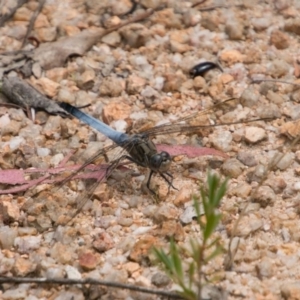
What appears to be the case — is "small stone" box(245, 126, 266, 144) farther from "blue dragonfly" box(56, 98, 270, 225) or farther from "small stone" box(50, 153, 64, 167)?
"small stone" box(50, 153, 64, 167)

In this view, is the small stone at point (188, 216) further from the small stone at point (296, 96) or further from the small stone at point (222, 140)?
the small stone at point (296, 96)

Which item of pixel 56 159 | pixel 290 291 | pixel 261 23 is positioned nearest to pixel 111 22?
pixel 261 23

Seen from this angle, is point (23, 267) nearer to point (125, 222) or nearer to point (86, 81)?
point (125, 222)

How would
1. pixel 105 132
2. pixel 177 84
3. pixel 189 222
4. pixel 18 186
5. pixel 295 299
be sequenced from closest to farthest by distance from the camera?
pixel 295 299 → pixel 189 222 → pixel 18 186 → pixel 105 132 → pixel 177 84

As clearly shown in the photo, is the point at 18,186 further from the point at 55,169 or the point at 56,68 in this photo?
the point at 56,68

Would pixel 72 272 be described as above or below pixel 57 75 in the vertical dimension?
below

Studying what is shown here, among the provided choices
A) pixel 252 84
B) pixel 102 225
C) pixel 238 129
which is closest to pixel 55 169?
pixel 102 225
